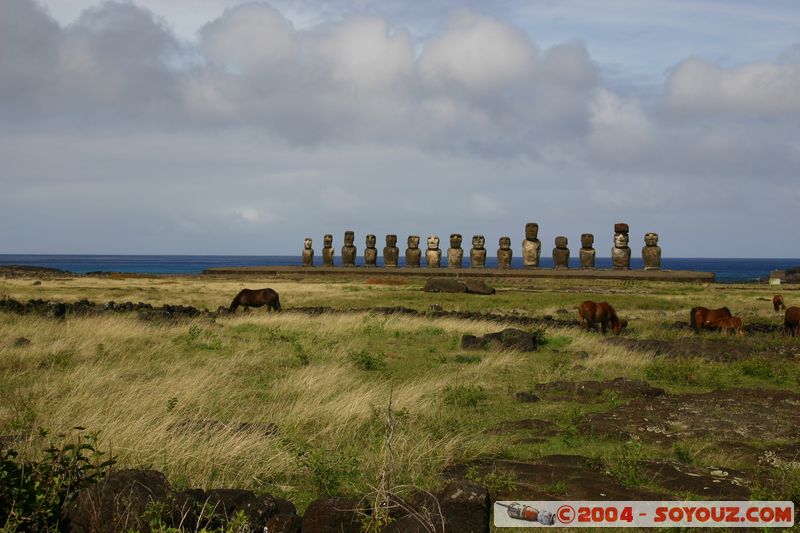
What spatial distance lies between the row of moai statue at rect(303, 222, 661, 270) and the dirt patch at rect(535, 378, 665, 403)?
113 ft

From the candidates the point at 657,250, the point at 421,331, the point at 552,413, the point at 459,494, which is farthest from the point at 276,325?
the point at 657,250

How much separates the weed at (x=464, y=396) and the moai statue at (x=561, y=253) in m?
39.5

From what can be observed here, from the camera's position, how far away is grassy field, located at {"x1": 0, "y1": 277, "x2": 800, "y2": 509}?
7.57 m

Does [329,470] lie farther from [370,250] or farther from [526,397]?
[370,250]

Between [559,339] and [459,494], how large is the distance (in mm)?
13447

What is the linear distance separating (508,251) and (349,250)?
40.4 feet

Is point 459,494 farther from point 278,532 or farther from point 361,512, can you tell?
point 278,532

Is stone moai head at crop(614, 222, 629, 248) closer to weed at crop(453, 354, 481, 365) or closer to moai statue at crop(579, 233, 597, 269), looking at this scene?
moai statue at crop(579, 233, 597, 269)

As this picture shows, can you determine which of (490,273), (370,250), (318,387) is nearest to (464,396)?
(318,387)

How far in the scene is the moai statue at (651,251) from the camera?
47.8 m

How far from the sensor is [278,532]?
218 inches

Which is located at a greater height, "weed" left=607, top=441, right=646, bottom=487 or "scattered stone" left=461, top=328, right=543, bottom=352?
"scattered stone" left=461, top=328, right=543, bottom=352

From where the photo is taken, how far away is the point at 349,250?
192ft

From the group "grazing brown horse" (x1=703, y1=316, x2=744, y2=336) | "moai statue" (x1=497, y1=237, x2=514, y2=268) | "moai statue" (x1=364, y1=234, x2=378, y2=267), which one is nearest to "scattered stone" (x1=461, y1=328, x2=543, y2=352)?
"grazing brown horse" (x1=703, y1=316, x2=744, y2=336)
